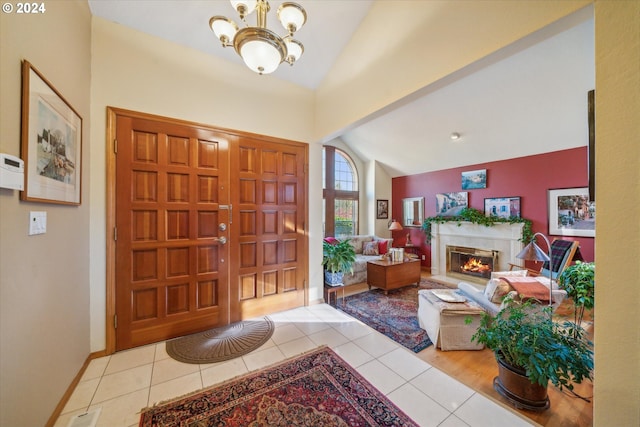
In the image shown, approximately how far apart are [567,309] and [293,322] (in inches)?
151

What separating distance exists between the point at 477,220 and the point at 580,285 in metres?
2.54

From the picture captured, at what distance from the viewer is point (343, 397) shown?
5.13 feet

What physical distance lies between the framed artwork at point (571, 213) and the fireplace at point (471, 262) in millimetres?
1038

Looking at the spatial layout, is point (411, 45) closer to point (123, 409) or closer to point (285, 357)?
point (285, 357)

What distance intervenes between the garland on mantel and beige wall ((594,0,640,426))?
3.66 meters

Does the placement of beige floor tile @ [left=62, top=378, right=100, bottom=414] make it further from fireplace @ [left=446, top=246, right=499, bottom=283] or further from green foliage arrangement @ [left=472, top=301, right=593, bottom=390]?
fireplace @ [left=446, top=246, right=499, bottom=283]

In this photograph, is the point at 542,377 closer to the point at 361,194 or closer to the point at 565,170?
the point at 565,170

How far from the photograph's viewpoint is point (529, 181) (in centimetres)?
408

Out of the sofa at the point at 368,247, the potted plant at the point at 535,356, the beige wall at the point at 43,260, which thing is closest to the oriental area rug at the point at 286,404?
the beige wall at the point at 43,260

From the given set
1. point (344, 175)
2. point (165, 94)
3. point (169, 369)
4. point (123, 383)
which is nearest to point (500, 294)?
point (169, 369)

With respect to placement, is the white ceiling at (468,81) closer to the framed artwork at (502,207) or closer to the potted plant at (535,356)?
the framed artwork at (502,207)

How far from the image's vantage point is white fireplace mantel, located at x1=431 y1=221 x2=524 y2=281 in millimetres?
4234

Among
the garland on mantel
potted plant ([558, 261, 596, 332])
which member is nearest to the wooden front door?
potted plant ([558, 261, 596, 332])

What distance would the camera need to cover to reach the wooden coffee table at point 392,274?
3.86 m
